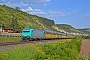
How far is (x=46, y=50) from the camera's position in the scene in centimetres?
1209

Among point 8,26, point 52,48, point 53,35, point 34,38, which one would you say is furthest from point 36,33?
point 8,26

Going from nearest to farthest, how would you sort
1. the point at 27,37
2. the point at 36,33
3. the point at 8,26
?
the point at 27,37, the point at 36,33, the point at 8,26

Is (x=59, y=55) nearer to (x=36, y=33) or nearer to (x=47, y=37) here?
(x=36, y=33)

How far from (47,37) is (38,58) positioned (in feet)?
197

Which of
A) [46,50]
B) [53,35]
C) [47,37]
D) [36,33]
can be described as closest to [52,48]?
[46,50]

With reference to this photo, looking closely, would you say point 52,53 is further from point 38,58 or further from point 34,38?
point 34,38

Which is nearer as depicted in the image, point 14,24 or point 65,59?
point 65,59

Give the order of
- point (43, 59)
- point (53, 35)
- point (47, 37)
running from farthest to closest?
point (53, 35), point (47, 37), point (43, 59)

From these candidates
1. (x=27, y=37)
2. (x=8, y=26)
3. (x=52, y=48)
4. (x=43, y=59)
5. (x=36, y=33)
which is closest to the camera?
(x=43, y=59)

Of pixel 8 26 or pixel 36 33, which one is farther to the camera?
pixel 8 26

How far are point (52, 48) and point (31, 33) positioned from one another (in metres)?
41.8

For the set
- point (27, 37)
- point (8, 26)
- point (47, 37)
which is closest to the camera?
point (27, 37)

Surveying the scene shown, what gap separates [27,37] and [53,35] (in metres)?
26.7

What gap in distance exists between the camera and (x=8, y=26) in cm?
11100
